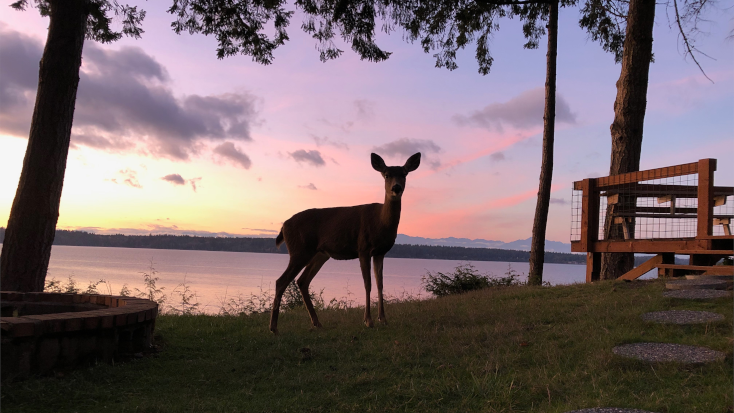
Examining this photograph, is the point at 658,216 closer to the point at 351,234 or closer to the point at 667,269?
the point at 667,269

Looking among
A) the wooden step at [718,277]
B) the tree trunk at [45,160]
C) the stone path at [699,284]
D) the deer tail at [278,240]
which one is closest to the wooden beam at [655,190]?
the wooden step at [718,277]

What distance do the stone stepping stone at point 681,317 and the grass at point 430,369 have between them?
0.44 ft

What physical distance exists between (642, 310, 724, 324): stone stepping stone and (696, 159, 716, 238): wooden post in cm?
340

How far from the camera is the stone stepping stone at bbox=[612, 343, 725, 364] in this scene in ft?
15.4

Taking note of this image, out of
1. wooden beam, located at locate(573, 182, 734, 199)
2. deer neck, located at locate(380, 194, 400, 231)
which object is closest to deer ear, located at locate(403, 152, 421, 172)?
deer neck, located at locate(380, 194, 400, 231)

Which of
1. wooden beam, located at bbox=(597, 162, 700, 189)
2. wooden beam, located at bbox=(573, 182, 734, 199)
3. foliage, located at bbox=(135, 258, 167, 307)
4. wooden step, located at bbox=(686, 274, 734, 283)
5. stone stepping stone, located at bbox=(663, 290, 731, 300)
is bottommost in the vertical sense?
foliage, located at bbox=(135, 258, 167, 307)

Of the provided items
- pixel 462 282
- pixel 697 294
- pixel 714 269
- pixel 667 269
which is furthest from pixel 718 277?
pixel 462 282

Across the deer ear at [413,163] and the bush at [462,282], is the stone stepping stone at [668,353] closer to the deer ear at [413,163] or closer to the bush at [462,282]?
the deer ear at [413,163]

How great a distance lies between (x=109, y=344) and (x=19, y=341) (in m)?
0.95

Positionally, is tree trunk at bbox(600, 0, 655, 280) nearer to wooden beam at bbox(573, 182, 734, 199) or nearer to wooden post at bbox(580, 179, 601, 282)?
wooden post at bbox(580, 179, 601, 282)

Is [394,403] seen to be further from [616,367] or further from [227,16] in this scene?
[227,16]

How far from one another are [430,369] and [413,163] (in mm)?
3730

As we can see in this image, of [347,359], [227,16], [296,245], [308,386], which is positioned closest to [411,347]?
[347,359]

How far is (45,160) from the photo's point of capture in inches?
332
